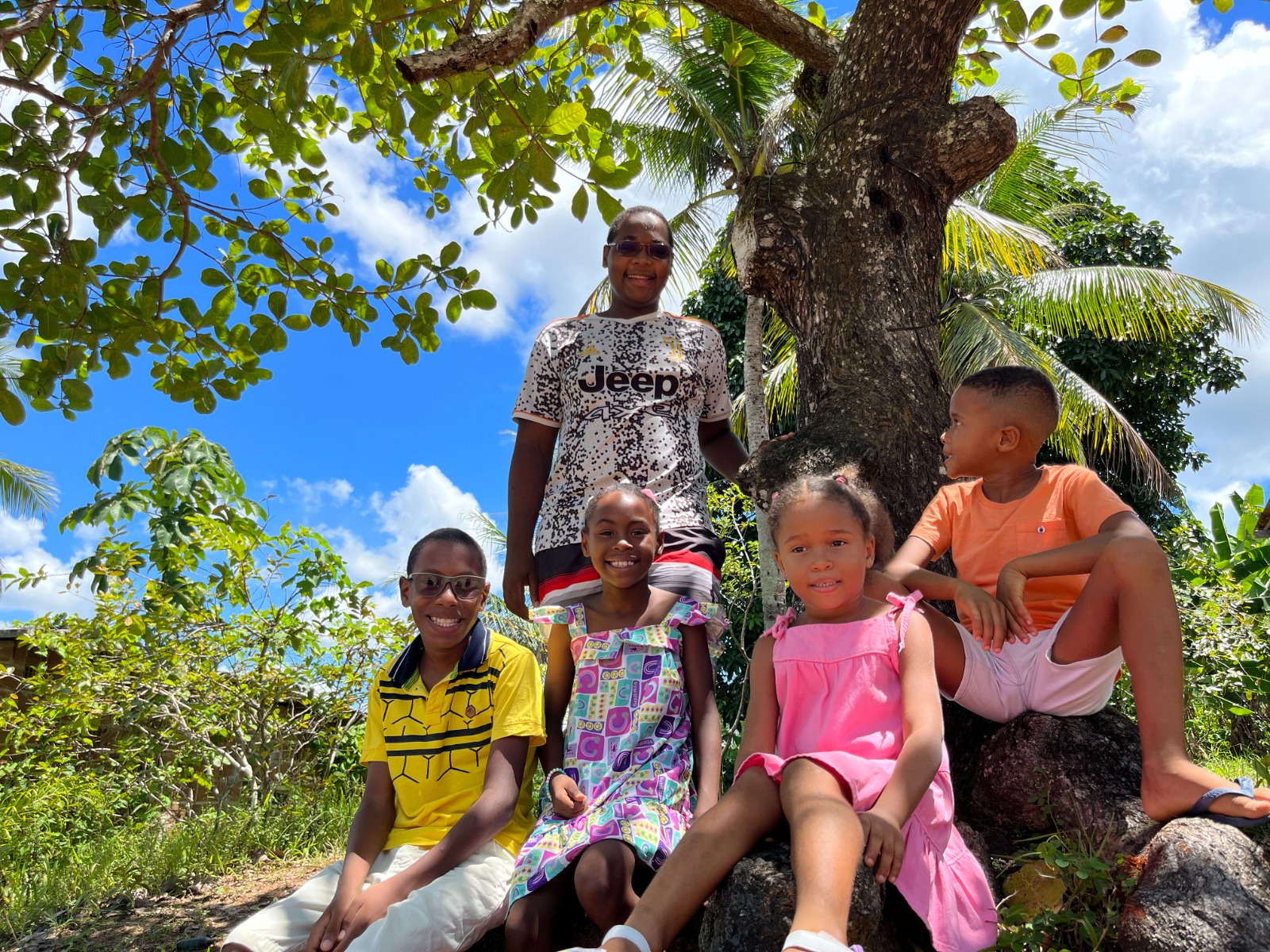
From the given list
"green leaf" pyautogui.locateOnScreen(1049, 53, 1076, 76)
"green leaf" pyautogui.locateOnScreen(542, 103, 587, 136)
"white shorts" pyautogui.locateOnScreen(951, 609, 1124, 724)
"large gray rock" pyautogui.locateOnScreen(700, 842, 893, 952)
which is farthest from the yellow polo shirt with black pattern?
Answer: "green leaf" pyautogui.locateOnScreen(1049, 53, 1076, 76)

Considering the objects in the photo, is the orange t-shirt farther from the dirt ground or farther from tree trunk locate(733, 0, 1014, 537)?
the dirt ground

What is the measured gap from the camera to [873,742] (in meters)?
2.39

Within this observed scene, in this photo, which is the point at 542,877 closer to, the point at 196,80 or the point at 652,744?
the point at 652,744

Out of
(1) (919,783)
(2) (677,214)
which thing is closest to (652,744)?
(1) (919,783)

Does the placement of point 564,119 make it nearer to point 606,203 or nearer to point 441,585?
point 606,203

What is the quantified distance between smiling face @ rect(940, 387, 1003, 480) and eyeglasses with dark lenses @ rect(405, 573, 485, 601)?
162cm

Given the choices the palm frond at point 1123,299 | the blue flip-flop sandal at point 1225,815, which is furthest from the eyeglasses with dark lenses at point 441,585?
the palm frond at point 1123,299

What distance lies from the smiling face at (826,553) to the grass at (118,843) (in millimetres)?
4121

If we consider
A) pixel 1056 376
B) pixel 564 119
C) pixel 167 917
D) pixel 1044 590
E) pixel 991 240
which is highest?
pixel 991 240

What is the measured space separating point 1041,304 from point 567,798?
39.2 ft

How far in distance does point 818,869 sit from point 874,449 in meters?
1.75

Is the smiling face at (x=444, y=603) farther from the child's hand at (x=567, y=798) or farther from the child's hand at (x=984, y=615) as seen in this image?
the child's hand at (x=984, y=615)

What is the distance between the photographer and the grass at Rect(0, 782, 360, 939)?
16.2 ft

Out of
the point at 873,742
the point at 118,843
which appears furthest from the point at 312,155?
the point at 118,843
